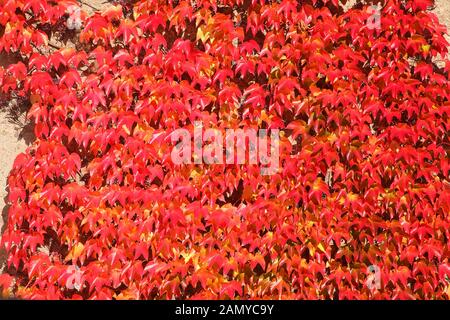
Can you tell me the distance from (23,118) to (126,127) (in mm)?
647

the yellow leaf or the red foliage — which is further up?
the red foliage

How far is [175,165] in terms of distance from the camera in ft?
8.83

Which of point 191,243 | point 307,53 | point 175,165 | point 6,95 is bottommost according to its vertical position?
point 191,243

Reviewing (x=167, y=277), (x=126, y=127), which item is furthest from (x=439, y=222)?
(x=126, y=127)

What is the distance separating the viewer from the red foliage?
2678 millimetres

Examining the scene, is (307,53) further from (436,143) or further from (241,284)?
(241,284)

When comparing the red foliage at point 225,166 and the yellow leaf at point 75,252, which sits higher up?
the red foliage at point 225,166

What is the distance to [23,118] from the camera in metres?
2.83

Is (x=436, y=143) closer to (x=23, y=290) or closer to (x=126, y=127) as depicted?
(x=126, y=127)

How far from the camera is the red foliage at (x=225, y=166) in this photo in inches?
105

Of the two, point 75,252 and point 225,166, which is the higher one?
point 225,166

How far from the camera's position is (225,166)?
272 centimetres
